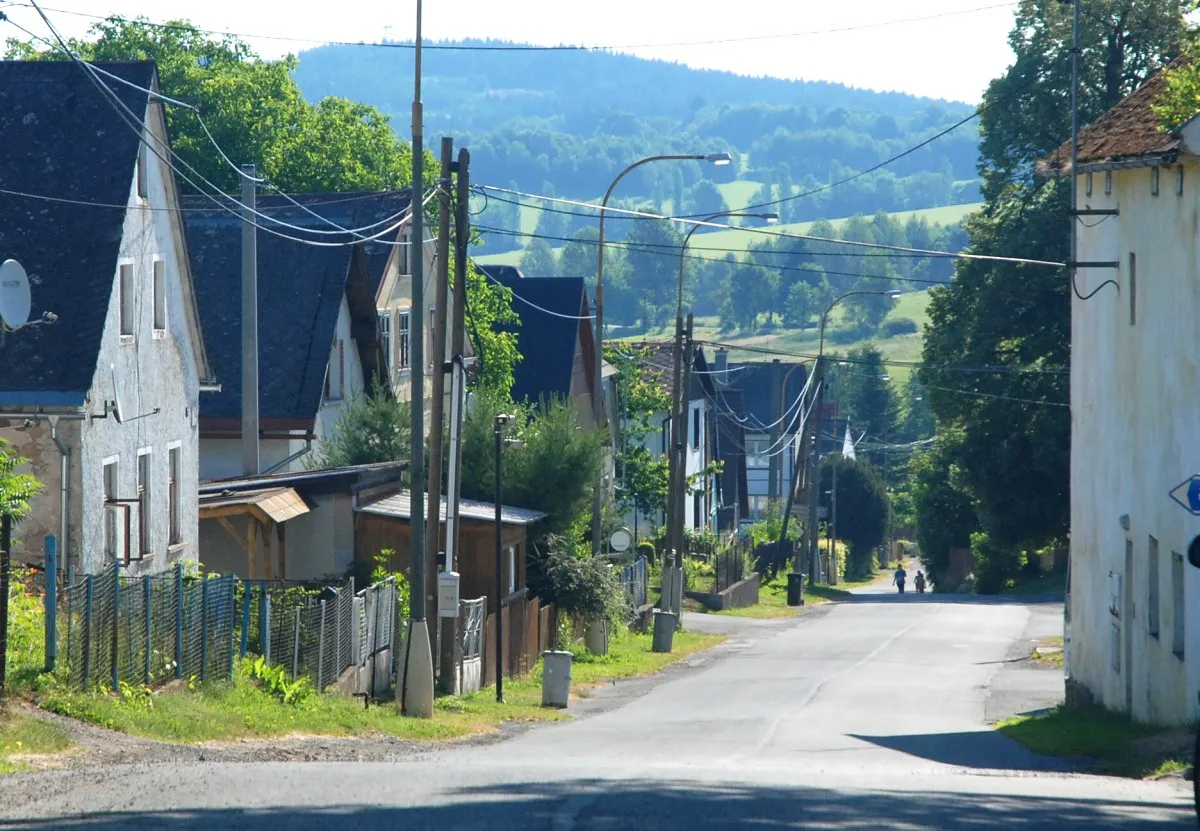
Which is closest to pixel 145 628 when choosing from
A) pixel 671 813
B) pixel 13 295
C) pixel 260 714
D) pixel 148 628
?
pixel 148 628

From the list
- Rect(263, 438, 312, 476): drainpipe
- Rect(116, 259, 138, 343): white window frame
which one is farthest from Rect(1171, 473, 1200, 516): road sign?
Rect(263, 438, 312, 476): drainpipe

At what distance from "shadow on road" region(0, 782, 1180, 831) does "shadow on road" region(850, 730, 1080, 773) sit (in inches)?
250

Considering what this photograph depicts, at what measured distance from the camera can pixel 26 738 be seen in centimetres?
1444

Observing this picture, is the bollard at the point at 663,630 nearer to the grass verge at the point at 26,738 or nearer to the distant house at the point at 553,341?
the distant house at the point at 553,341

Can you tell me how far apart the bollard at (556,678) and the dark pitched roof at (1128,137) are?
10.7 metres

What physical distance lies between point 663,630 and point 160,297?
15195 millimetres

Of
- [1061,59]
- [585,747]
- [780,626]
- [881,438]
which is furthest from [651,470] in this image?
[881,438]

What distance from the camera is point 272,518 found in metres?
26.1

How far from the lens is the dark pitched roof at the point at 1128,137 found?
62.7 ft

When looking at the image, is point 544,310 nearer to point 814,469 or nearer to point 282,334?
point 814,469

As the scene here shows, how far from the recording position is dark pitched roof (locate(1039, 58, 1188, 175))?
19109mm

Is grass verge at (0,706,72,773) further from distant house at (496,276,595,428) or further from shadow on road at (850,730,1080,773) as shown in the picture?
distant house at (496,276,595,428)

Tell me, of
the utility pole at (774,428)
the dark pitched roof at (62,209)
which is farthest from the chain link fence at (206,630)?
the utility pole at (774,428)

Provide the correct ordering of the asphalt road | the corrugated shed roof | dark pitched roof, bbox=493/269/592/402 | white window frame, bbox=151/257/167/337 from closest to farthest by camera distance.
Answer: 1. the asphalt road
2. white window frame, bbox=151/257/167/337
3. the corrugated shed roof
4. dark pitched roof, bbox=493/269/592/402
